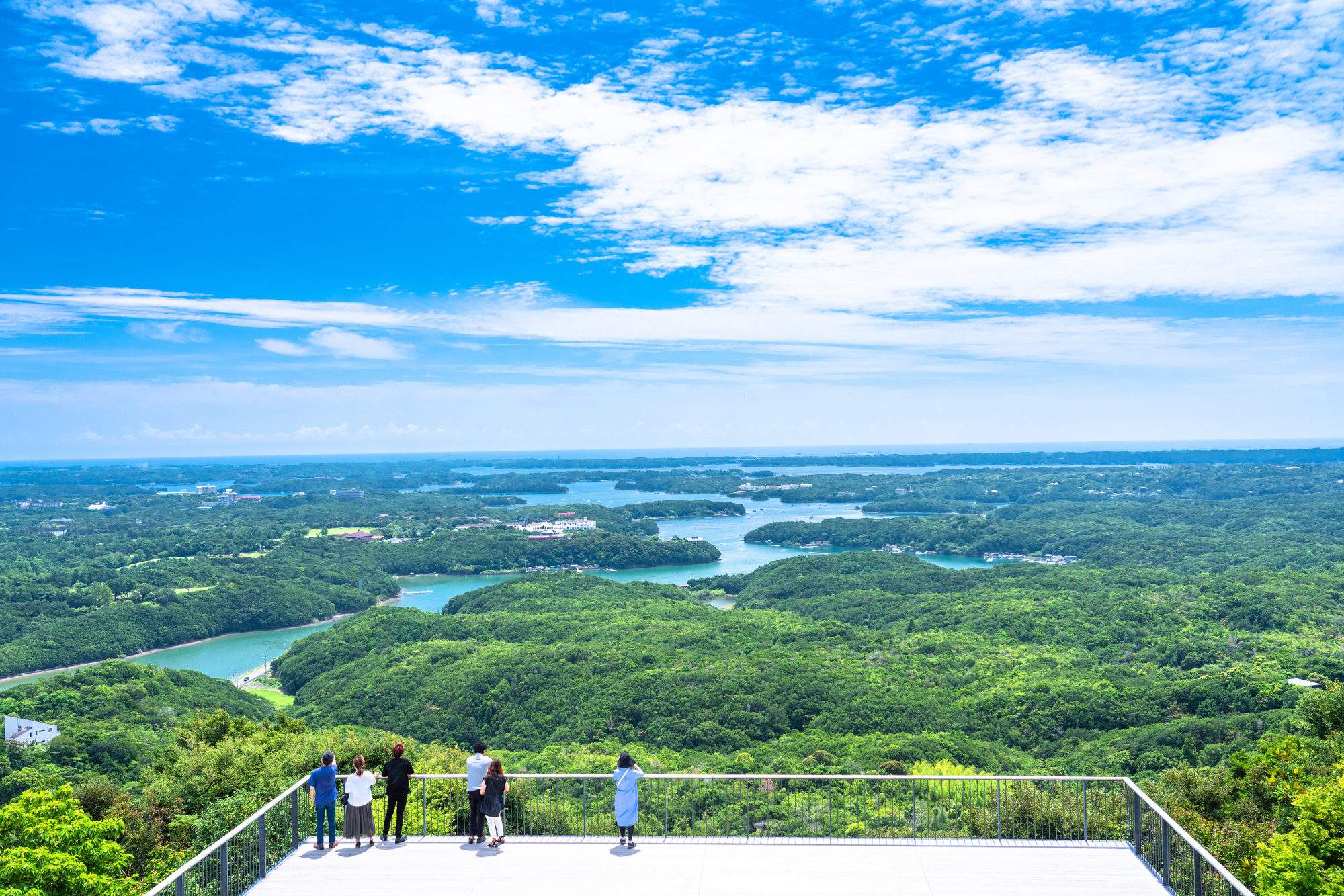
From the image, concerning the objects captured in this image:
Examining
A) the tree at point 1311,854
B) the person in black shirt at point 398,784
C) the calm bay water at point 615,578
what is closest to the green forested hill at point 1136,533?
the calm bay water at point 615,578

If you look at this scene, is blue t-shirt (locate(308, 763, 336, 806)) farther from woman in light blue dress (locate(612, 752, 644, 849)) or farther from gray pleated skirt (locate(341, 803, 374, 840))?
woman in light blue dress (locate(612, 752, 644, 849))

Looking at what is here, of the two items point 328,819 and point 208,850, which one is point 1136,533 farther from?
point 208,850

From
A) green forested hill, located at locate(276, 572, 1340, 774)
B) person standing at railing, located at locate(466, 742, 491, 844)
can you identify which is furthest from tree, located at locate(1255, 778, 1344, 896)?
green forested hill, located at locate(276, 572, 1340, 774)

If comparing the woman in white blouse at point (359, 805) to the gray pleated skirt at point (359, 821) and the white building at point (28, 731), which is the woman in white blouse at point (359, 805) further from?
the white building at point (28, 731)

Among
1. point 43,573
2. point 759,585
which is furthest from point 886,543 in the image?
point 43,573

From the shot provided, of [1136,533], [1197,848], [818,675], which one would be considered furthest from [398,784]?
[1136,533]

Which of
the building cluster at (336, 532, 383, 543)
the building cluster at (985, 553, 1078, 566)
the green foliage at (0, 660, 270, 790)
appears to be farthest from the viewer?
the building cluster at (336, 532, 383, 543)

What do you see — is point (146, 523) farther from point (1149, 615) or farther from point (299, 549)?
point (1149, 615)
